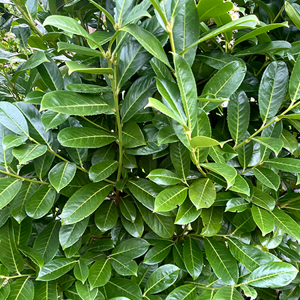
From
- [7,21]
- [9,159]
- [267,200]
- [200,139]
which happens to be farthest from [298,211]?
[7,21]

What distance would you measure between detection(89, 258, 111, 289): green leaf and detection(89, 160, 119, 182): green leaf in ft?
0.70

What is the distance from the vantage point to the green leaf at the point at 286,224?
1.57 feet

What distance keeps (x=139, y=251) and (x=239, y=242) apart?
0.23 metres

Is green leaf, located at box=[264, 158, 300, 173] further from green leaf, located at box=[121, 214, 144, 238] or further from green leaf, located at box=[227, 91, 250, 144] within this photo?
green leaf, located at box=[121, 214, 144, 238]

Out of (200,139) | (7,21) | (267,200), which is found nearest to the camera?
(200,139)

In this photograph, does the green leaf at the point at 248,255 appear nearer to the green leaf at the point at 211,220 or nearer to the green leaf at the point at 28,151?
the green leaf at the point at 211,220

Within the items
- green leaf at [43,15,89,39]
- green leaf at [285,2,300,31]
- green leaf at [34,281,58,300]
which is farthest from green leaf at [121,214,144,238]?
green leaf at [285,2,300,31]

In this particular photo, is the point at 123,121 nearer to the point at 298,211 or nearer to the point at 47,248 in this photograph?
the point at 47,248

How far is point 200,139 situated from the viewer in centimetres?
37

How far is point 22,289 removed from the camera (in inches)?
20.6

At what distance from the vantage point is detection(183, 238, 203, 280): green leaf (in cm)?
52

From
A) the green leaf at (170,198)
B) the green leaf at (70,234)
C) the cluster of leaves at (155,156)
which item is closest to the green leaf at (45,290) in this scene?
the cluster of leaves at (155,156)

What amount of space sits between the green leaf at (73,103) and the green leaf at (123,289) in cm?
40

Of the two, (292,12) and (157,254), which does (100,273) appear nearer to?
(157,254)
